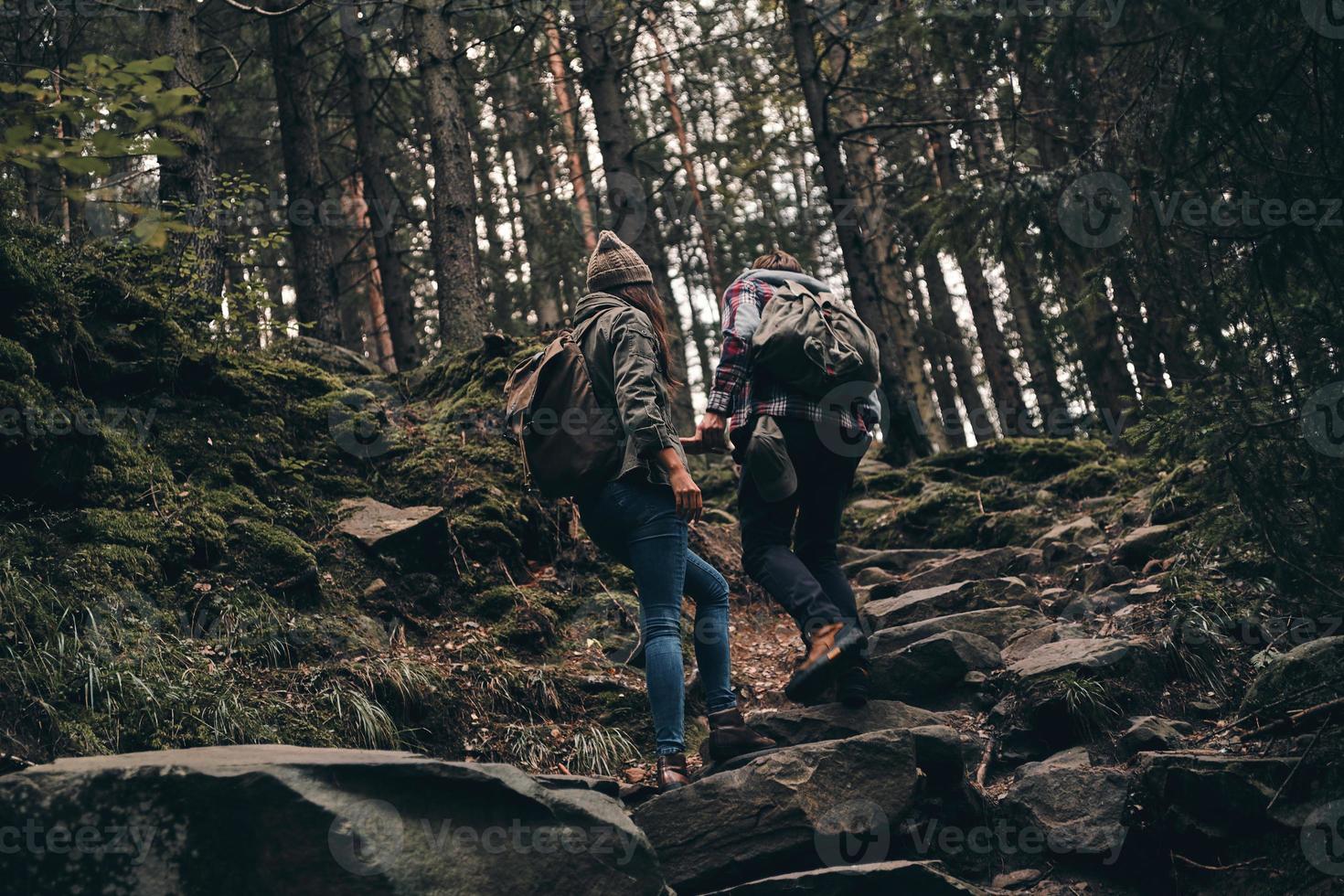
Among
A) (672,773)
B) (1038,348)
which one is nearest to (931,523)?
(672,773)

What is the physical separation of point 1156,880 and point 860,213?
12.4 m

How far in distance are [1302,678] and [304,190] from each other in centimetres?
1126

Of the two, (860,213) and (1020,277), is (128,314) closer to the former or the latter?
(860,213)

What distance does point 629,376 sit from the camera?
407 cm

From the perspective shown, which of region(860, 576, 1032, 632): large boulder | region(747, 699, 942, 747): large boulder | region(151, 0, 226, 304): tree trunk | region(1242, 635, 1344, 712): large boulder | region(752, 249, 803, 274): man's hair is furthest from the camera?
region(151, 0, 226, 304): tree trunk

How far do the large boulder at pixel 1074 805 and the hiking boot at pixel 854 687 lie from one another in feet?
2.38

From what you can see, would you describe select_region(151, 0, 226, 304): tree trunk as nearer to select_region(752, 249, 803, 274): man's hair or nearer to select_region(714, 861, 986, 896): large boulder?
select_region(752, 249, 803, 274): man's hair

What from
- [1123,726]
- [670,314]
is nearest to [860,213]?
[670,314]

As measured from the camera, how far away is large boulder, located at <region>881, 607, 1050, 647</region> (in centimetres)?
568

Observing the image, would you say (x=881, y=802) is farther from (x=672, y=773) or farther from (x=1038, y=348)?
(x=1038, y=348)

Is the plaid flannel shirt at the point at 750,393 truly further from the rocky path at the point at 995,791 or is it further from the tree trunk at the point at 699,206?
the tree trunk at the point at 699,206

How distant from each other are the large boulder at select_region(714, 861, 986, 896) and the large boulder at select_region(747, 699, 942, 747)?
0.97m

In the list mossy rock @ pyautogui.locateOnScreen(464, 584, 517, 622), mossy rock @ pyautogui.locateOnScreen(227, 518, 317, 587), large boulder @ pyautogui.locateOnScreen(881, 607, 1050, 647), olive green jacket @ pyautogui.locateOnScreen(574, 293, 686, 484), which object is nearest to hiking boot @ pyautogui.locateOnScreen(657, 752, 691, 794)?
olive green jacket @ pyautogui.locateOnScreen(574, 293, 686, 484)

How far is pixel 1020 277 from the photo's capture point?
15.0 meters
